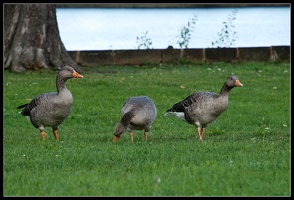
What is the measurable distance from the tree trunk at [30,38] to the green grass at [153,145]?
1.54ft

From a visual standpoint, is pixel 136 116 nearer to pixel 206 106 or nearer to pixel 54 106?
pixel 206 106

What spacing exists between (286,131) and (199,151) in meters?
3.77

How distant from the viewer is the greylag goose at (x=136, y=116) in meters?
12.4

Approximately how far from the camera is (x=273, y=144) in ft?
37.9

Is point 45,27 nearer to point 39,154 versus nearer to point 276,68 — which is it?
point 276,68

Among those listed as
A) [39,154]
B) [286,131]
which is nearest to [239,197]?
[39,154]

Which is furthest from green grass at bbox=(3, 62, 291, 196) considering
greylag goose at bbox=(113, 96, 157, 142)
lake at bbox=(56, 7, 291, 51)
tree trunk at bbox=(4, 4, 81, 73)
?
lake at bbox=(56, 7, 291, 51)

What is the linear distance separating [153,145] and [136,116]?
1002mm

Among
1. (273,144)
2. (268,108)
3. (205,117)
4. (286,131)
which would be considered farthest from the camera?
(268,108)

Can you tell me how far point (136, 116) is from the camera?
1254cm

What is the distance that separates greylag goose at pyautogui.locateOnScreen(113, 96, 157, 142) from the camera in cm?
1240

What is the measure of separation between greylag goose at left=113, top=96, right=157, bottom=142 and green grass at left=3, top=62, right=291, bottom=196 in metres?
0.28

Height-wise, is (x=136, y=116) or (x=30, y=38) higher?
(x=30, y=38)

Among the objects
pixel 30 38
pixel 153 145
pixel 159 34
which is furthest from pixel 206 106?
pixel 159 34
